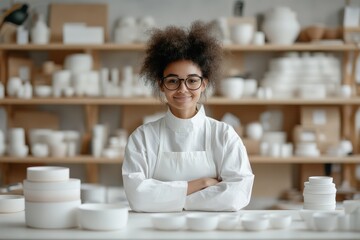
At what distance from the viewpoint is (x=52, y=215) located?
99.3 inches

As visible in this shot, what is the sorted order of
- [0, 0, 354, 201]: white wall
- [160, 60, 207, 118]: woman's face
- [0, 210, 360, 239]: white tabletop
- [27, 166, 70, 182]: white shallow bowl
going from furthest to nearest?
[0, 0, 354, 201]: white wall
[160, 60, 207, 118]: woman's face
[27, 166, 70, 182]: white shallow bowl
[0, 210, 360, 239]: white tabletop

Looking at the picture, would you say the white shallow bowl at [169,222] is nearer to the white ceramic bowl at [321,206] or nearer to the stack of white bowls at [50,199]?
the stack of white bowls at [50,199]

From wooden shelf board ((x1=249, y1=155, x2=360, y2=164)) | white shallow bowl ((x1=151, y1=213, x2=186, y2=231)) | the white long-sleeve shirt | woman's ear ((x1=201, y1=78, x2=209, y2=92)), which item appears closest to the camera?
white shallow bowl ((x1=151, y1=213, x2=186, y2=231))

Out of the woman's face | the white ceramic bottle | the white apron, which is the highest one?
the white ceramic bottle

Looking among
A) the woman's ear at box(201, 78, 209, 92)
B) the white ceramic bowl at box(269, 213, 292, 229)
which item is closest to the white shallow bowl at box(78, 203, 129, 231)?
the white ceramic bowl at box(269, 213, 292, 229)

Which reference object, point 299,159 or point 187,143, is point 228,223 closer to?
point 187,143

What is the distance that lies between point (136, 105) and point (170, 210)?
2911 mm

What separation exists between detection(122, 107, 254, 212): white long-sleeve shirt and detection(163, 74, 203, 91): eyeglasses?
16 cm

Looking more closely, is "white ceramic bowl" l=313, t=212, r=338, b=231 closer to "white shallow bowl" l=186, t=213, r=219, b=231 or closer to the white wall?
"white shallow bowl" l=186, t=213, r=219, b=231

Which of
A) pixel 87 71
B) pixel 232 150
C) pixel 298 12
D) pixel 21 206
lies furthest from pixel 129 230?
pixel 298 12

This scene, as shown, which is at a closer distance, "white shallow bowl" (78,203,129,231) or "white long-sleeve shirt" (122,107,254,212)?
"white shallow bowl" (78,203,129,231)

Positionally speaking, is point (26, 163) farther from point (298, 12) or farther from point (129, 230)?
point (129, 230)

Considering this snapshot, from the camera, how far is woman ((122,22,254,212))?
3.09 metres

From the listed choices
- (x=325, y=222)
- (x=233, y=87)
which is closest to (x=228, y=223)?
(x=325, y=222)
